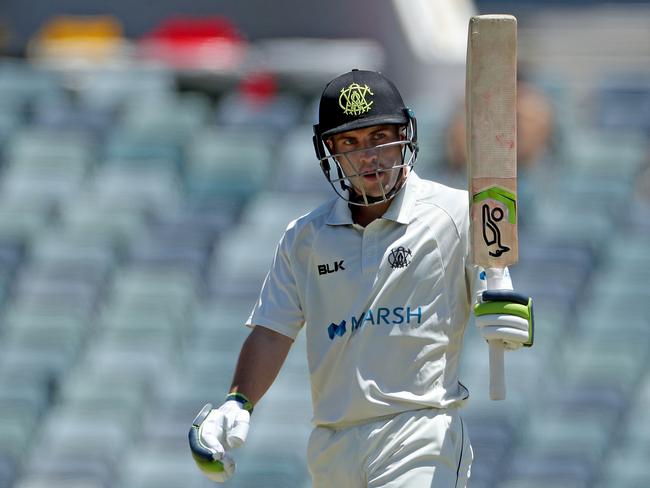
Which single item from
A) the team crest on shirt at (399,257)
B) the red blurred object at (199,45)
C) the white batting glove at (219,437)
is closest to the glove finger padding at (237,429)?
the white batting glove at (219,437)

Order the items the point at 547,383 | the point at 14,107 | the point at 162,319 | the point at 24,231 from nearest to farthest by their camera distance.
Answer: the point at 547,383, the point at 162,319, the point at 24,231, the point at 14,107

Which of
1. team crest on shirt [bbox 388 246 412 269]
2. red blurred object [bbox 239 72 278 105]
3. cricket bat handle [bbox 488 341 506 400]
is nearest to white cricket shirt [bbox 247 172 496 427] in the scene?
team crest on shirt [bbox 388 246 412 269]

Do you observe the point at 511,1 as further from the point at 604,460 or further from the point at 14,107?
the point at 604,460

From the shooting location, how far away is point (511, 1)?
1084 centimetres

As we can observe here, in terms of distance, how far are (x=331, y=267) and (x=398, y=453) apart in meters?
0.43

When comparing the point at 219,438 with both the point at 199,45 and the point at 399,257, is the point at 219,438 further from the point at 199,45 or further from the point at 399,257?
the point at 199,45

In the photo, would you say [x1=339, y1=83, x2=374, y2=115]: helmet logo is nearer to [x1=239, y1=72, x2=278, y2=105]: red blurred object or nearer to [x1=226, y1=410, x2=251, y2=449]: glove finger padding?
[x1=226, y1=410, x2=251, y2=449]: glove finger padding

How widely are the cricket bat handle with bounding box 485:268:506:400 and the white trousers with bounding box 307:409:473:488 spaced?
14cm

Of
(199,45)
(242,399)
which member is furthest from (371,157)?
(199,45)

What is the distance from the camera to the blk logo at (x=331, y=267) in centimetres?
306

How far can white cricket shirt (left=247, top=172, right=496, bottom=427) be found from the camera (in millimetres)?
3006

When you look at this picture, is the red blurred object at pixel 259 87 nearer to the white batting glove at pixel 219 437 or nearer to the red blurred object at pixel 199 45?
the red blurred object at pixel 199 45

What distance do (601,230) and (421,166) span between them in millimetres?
1111

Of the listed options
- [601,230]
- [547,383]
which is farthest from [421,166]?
[547,383]
